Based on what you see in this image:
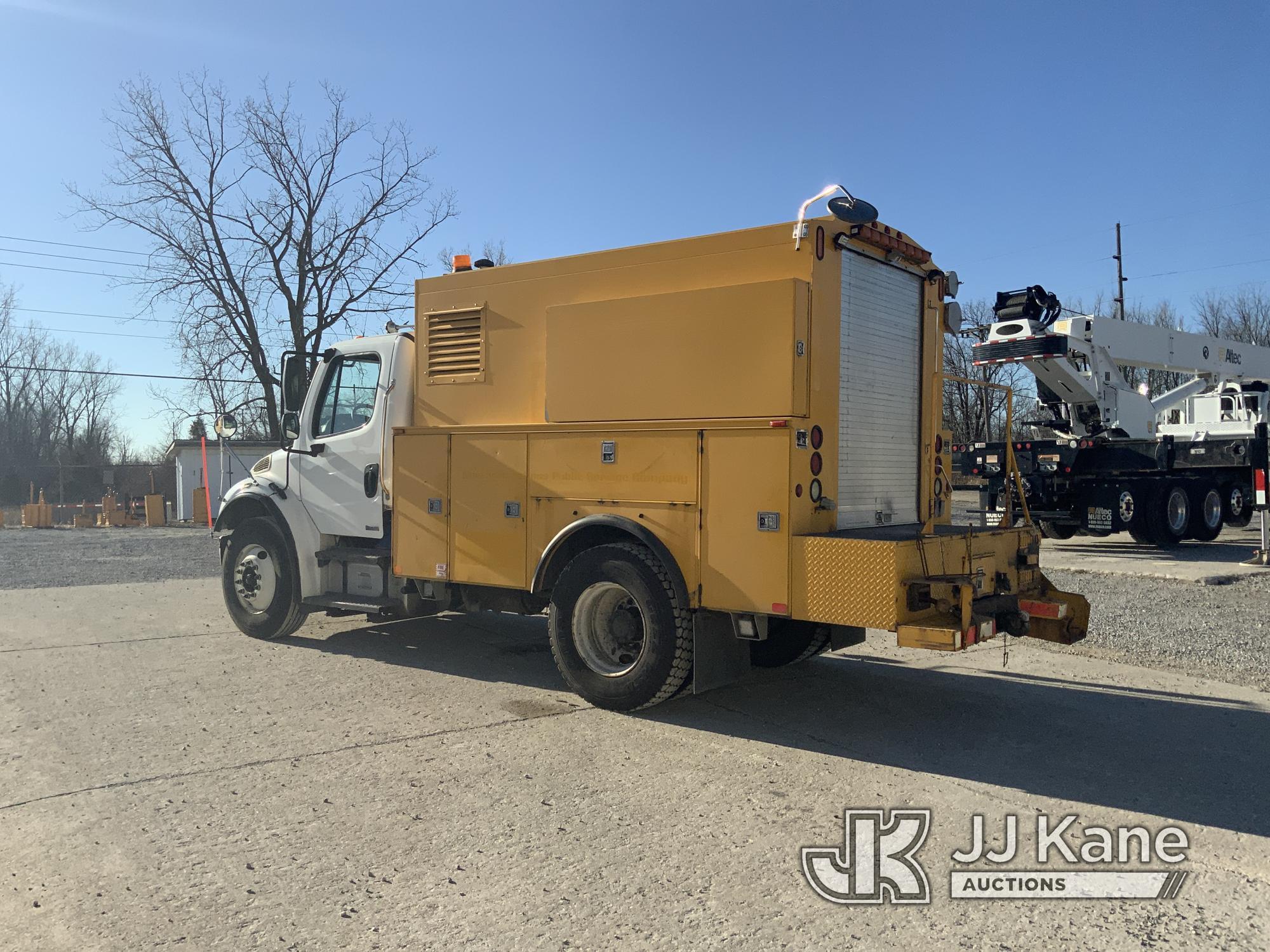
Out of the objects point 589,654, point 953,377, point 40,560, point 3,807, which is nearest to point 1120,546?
point 953,377

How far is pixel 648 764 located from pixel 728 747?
0.57 metres

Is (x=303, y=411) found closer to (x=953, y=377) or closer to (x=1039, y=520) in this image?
(x=953, y=377)

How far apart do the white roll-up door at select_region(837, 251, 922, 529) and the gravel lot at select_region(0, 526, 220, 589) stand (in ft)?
38.5

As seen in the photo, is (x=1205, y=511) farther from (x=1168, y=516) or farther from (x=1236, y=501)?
(x=1236, y=501)

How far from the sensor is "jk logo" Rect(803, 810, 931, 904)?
3.62m

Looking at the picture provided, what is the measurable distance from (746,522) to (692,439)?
2.06 feet

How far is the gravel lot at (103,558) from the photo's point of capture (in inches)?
567

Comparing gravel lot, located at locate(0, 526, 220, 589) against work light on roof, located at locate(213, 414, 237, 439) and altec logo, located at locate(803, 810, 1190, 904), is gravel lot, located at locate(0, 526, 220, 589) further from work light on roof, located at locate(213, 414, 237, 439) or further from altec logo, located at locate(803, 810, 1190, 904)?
altec logo, located at locate(803, 810, 1190, 904)

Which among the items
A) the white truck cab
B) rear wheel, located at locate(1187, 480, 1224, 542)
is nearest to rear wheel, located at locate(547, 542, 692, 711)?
the white truck cab

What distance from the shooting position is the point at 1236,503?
713 inches

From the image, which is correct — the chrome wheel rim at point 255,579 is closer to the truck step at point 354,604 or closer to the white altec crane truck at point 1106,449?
the truck step at point 354,604

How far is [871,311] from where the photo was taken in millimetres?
6188

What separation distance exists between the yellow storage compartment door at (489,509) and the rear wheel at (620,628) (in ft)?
1.79

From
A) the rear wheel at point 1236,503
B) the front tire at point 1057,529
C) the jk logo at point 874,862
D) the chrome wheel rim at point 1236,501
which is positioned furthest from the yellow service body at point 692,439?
the chrome wheel rim at point 1236,501
